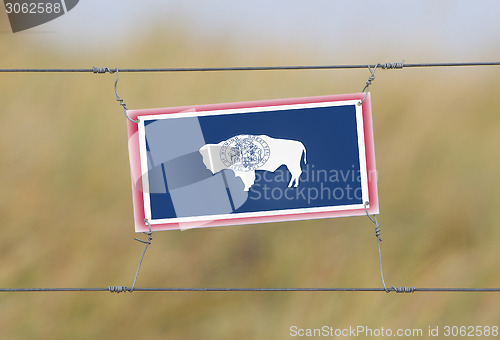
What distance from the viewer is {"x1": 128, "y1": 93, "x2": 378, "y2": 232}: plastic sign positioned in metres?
1.32

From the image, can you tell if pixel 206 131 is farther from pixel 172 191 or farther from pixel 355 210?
pixel 355 210

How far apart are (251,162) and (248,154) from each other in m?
0.02

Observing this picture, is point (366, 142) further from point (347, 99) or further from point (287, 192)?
point (287, 192)

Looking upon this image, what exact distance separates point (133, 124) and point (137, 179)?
13 centimetres

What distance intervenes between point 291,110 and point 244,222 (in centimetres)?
29

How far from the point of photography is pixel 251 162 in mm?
1326

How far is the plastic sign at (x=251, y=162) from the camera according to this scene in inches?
52.1

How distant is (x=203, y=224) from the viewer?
4.36 feet

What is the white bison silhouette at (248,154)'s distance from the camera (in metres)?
1.32

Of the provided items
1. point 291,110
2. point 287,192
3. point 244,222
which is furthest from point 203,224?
point 291,110

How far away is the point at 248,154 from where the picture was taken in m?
1.33

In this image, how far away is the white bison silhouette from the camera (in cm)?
132

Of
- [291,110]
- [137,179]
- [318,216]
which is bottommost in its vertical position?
[318,216]

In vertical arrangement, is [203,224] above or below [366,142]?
below
